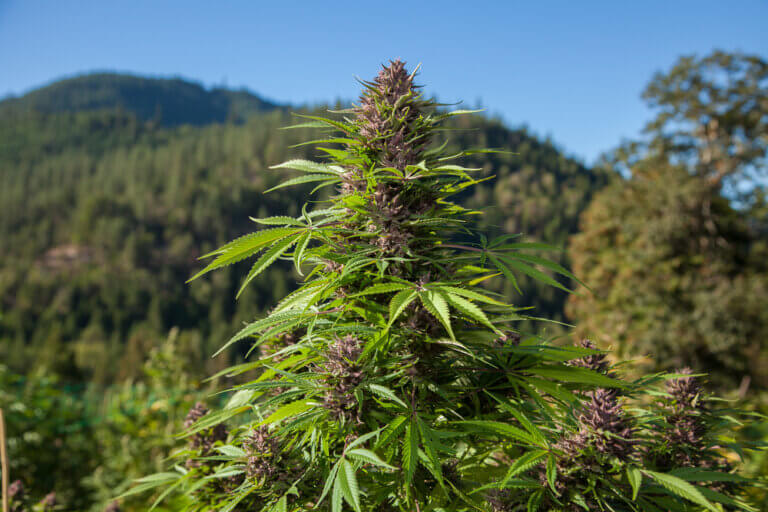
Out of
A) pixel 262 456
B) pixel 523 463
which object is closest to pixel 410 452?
pixel 523 463

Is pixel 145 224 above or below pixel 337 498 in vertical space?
below

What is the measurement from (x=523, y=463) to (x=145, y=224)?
114 meters

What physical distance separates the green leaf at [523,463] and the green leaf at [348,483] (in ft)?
1.05

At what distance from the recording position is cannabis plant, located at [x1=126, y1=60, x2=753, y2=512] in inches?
41.0

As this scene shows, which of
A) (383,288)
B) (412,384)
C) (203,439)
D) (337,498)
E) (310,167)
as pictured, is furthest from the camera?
(203,439)

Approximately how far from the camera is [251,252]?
114 cm

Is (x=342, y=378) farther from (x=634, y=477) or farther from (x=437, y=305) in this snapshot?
(x=634, y=477)

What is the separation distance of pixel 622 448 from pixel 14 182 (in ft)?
488

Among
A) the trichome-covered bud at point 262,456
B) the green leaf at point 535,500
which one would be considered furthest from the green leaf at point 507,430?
the trichome-covered bud at point 262,456

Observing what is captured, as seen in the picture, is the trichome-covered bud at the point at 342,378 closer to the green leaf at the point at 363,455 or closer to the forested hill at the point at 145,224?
the green leaf at the point at 363,455

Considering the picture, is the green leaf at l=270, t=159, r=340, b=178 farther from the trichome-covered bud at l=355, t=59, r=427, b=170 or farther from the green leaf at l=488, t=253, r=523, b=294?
the green leaf at l=488, t=253, r=523, b=294

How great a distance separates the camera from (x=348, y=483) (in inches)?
37.2

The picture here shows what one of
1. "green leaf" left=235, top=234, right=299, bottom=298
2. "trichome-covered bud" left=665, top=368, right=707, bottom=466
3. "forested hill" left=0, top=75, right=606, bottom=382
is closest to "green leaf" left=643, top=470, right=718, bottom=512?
"trichome-covered bud" left=665, top=368, right=707, bottom=466

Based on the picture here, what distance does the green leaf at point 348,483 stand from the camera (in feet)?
2.98
